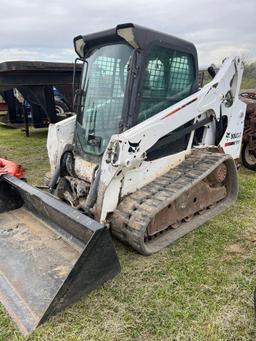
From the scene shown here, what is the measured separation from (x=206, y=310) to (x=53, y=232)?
157 cm

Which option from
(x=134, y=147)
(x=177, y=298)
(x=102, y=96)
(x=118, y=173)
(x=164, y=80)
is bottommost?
(x=177, y=298)

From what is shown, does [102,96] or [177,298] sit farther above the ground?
[102,96]

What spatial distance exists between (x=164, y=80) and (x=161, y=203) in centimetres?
132

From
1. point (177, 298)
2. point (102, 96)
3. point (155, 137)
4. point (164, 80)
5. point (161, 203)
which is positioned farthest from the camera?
point (102, 96)

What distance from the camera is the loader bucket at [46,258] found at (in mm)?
2518

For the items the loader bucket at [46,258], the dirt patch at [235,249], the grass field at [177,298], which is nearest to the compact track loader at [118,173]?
the loader bucket at [46,258]

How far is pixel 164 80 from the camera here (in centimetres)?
373

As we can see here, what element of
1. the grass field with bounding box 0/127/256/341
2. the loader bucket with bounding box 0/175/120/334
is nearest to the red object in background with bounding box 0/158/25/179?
the loader bucket with bounding box 0/175/120/334

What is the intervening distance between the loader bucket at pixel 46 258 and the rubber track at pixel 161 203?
387mm

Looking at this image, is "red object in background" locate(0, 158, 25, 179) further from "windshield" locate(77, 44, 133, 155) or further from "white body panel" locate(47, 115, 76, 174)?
"windshield" locate(77, 44, 133, 155)

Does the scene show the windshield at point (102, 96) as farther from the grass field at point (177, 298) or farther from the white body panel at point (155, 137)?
the grass field at point (177, 298)

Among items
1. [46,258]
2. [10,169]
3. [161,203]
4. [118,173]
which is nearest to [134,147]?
[118,173]

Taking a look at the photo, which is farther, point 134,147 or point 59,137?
point 59,137

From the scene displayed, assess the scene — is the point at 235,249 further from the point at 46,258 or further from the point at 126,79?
the point at 126,79
